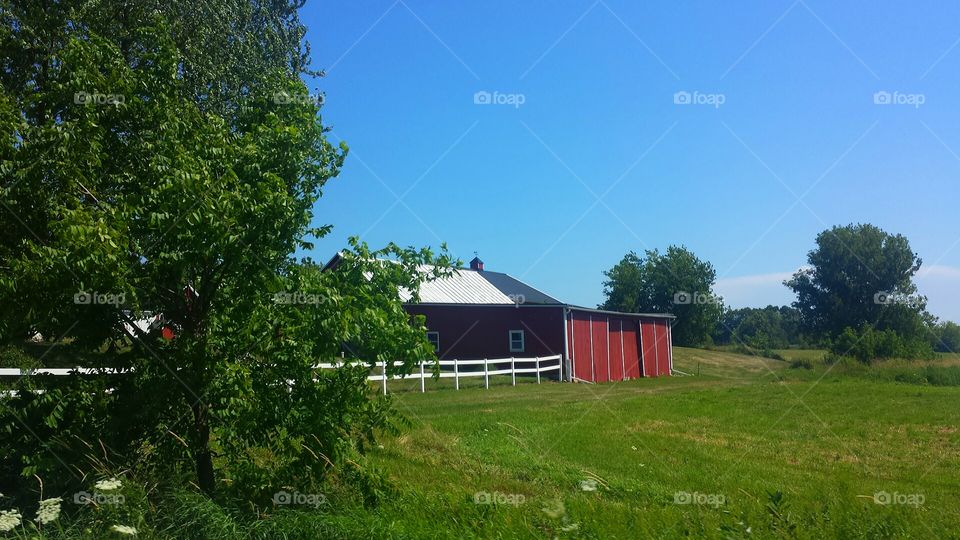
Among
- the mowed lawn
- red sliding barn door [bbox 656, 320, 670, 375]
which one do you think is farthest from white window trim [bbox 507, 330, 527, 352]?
the mowed lawn

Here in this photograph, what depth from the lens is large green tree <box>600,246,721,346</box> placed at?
222 feet

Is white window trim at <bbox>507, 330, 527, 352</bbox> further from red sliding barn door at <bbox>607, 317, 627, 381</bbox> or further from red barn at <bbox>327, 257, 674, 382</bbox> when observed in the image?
red sliding barn door at <bbox>607, 317, 627, 381</bbox>

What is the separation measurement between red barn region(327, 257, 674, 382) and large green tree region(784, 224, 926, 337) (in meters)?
47.3

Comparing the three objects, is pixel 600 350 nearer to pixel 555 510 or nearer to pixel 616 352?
pixel 616 352

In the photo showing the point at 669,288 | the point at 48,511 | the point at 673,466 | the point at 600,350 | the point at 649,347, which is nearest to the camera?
the point at 48,511

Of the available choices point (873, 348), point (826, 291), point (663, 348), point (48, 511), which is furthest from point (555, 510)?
point (826, 291)

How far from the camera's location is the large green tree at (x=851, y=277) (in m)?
76.1

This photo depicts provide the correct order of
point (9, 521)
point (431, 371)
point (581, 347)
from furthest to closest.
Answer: point (581, 347)
point (431, 371)
point (9, 521)

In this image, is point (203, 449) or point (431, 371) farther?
point (431, 371)

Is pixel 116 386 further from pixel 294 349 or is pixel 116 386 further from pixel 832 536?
pixel 832 536

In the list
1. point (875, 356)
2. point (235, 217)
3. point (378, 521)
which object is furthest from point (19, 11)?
point (875, 356)

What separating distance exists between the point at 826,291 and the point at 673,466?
7358cm

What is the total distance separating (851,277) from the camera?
257 feet

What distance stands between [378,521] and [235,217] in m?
3.15
